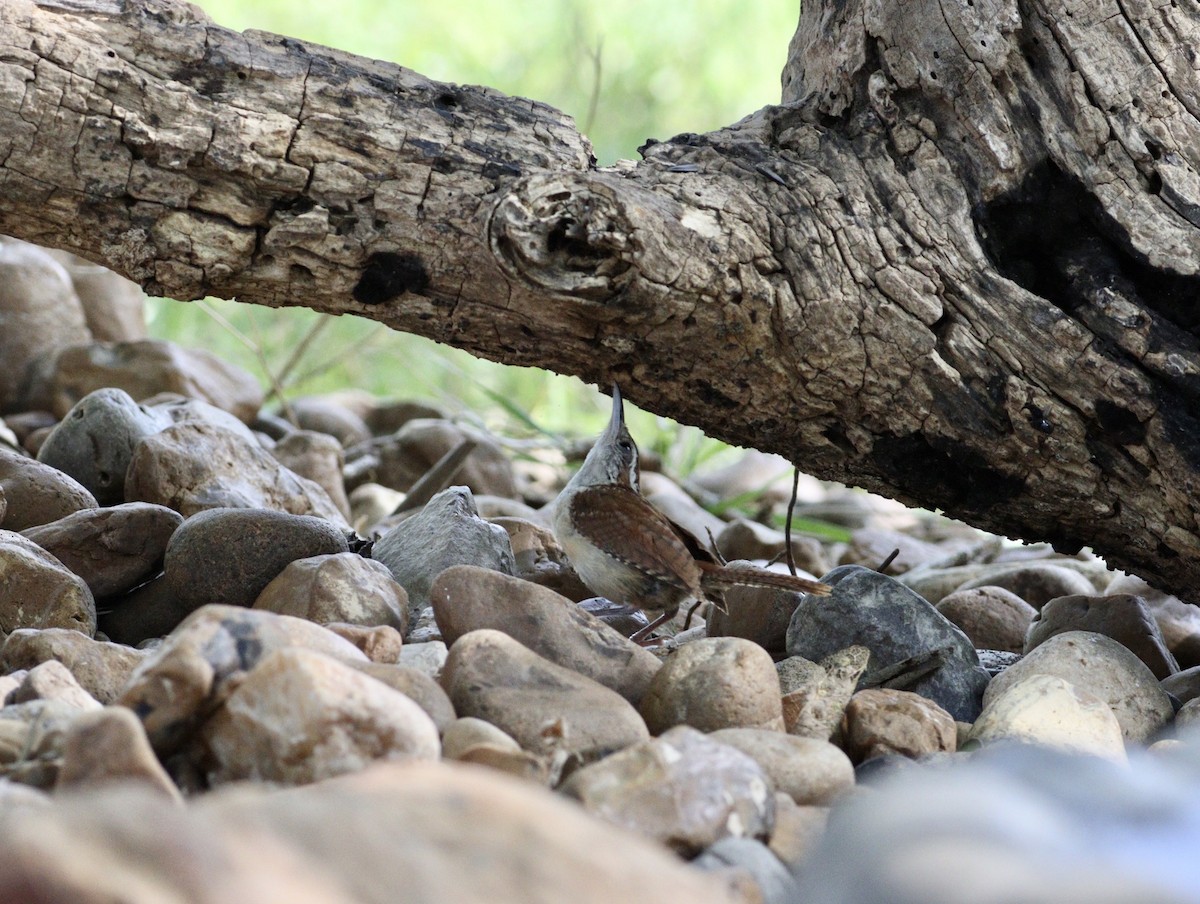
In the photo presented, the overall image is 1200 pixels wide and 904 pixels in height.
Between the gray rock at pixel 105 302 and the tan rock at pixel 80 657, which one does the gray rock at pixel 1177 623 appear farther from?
the gray rock at pixel 105 302

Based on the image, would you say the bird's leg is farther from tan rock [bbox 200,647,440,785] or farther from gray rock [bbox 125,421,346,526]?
tan rock [bbox 200,647,440,785]

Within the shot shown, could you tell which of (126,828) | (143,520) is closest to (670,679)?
(126,828)

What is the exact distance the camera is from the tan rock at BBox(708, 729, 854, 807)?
2455 millimetres

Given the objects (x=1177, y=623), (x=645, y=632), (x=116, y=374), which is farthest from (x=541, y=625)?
(x=116, y=374)

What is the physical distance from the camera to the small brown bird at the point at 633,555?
12.3 feet

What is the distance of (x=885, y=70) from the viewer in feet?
11.8

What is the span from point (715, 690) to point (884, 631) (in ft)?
3.51

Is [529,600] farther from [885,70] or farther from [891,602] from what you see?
[885,70]

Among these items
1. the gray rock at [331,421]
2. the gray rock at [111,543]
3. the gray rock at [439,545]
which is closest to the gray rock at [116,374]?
the gray rock at [331,421]

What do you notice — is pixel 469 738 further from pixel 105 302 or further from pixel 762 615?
A: pixel 105 302

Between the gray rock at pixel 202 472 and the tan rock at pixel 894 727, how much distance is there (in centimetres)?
242

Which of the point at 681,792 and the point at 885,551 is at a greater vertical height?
the point at 885,551

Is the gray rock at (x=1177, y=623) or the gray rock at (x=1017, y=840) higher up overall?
the gray rock at (x=1177, y=623)

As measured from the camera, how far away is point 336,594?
321 centimetres
